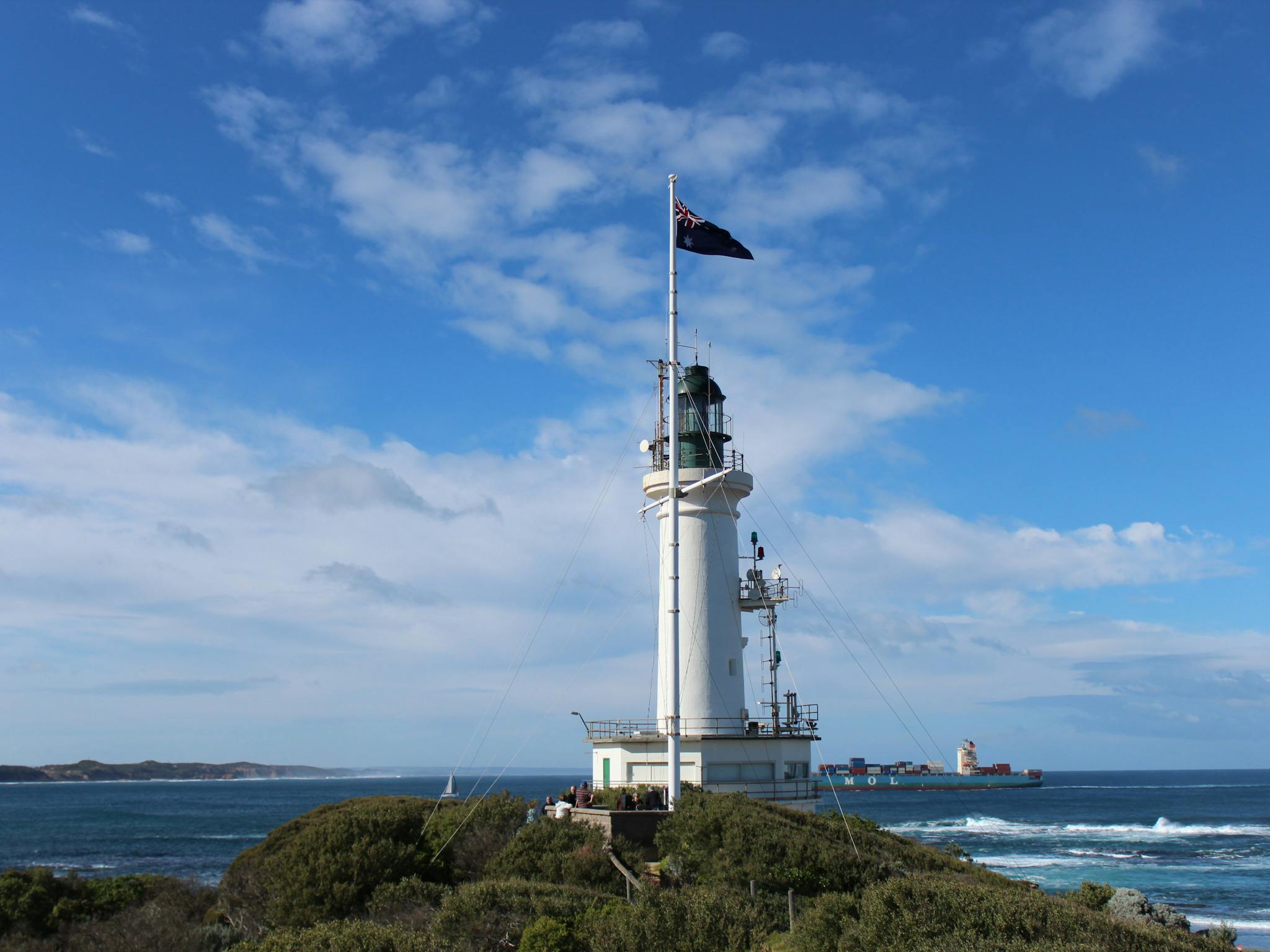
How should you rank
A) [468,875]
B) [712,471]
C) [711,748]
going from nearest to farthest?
[468,875] < [711,748] < [712,471]

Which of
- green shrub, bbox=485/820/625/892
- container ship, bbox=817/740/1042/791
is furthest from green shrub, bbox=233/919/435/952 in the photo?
container ship, bbox=817/740/1042/791

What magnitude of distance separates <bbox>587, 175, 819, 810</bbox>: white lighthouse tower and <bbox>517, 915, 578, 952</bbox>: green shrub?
973 centimetres

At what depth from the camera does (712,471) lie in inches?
979

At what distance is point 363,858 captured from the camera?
17094 millimetres

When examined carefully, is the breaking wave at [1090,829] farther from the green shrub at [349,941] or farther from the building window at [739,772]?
the green shrub at [349,941]

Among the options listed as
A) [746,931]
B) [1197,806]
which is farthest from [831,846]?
[1197,806]

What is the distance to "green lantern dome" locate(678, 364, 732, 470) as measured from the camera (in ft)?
84.1

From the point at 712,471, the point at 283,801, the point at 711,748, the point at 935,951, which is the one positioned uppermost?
the point at 712,471

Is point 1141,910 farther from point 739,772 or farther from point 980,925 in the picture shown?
point 980,925

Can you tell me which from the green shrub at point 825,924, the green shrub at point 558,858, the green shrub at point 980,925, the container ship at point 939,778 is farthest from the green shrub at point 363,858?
the container ship at point 939,778

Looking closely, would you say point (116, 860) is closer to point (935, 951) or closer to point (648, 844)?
point (648, 844)

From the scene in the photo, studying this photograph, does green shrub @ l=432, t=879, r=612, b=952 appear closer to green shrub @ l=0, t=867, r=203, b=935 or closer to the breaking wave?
green shrub @ l=0, t=867, r=203, b=935

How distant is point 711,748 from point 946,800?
289 feet

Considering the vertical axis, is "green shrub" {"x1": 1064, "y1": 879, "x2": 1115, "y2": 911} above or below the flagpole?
below
